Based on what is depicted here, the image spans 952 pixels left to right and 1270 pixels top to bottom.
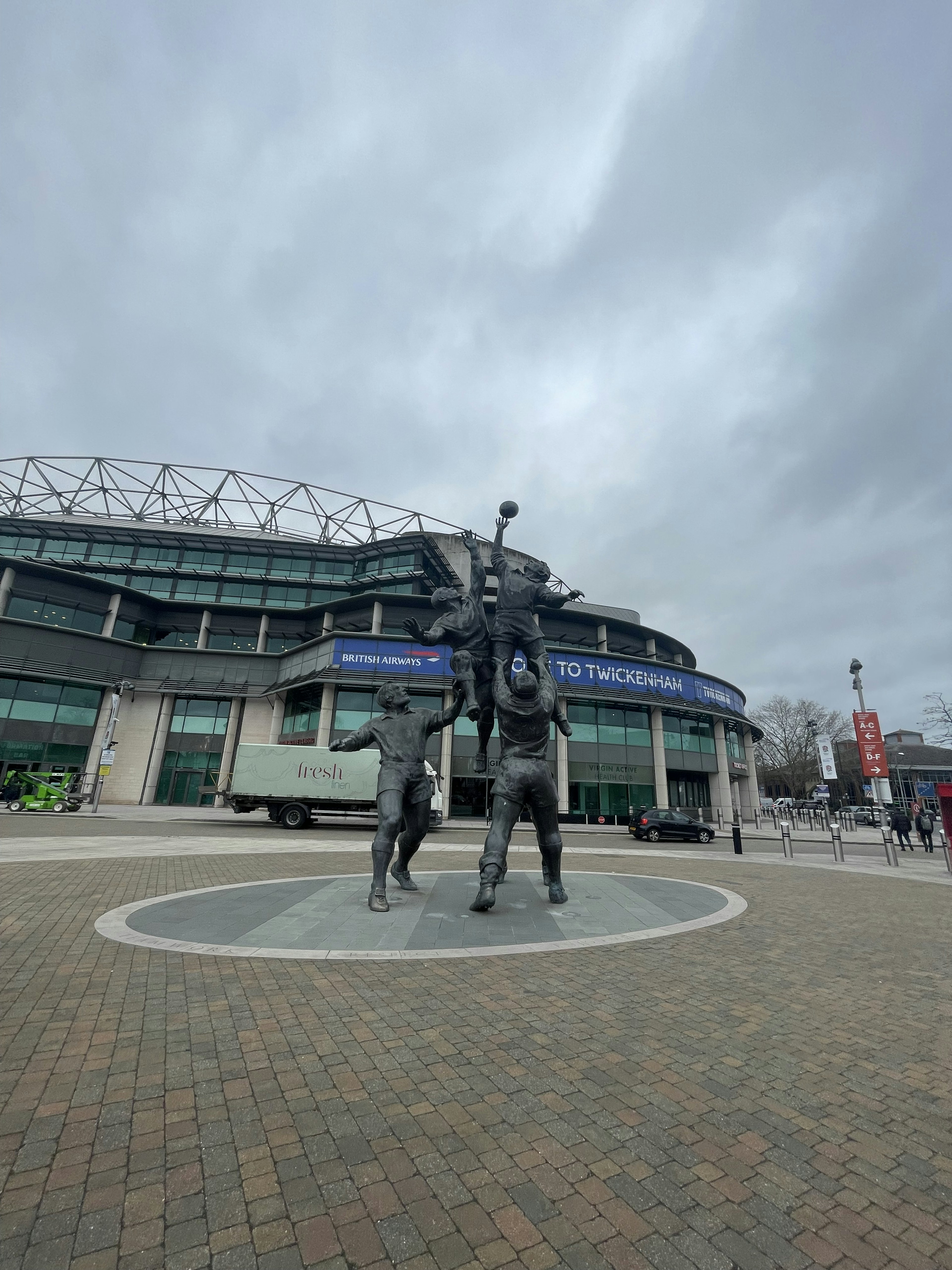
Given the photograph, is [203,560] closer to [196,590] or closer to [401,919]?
[196,590]

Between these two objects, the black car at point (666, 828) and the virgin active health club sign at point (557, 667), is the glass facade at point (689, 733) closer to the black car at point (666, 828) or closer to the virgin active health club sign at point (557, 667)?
the virgin active health club sign at point (557, 667)

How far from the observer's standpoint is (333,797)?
25.3 m

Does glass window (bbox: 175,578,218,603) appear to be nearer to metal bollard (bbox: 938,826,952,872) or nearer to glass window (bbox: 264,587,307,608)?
glass window (bbox: 264,587,307,608)

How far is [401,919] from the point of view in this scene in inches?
274

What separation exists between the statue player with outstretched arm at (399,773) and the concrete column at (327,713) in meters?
27.8

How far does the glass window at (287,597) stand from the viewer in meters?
50.0

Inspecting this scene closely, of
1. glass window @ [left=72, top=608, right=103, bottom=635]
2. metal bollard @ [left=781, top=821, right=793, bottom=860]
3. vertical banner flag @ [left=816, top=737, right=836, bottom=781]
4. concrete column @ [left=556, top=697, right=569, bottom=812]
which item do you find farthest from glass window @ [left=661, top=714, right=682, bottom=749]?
glass window @ [left=72, top=608, right=103, bottom=635]

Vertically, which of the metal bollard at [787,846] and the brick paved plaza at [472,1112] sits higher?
the metal bollard at [787,846]

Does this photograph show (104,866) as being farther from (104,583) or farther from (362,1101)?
(104,583)

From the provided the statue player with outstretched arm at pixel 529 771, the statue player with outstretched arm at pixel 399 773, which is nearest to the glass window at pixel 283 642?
the statue player with outstretched arm at pixel 399 773

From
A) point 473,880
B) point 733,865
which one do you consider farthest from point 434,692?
point 473,880

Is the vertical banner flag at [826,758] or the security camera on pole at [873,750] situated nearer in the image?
the security camera on pole at [873,750]

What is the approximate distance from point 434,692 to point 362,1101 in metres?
33.7

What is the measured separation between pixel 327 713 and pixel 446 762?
8347 mm
